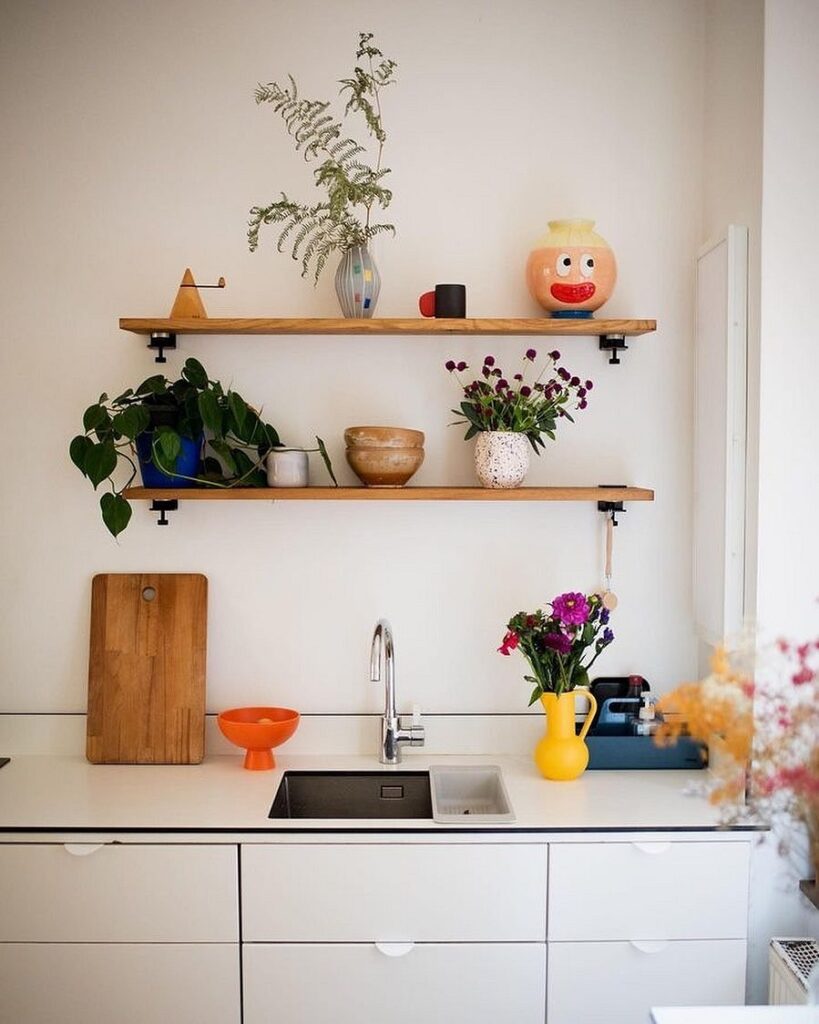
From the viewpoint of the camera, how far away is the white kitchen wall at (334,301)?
2652 millimetres

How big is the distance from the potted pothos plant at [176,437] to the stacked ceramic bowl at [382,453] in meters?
0.08

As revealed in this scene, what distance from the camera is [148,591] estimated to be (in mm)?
2703

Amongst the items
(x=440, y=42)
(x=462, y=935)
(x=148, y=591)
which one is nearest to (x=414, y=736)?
(x=462, y=935)

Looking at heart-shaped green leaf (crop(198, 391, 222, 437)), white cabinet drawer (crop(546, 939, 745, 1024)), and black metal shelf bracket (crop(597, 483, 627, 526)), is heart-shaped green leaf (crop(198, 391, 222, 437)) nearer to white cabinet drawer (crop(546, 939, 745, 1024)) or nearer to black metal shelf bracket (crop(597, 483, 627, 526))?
black metal shelf bracket (crop(597, 483, 627, 526))

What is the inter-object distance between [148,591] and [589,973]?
1.37m

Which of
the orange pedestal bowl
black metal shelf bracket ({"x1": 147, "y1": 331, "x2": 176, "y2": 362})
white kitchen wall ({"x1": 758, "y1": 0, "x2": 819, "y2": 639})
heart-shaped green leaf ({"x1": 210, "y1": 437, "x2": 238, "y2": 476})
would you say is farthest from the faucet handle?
black metal shelf bracket ({"x1": 147, "y1": 331, "x2": 176, "y2": 362})

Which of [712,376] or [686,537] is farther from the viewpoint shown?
[686,537]

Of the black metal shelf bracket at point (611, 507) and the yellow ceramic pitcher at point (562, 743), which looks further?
the black metal shelf bracket at point (611, 507)

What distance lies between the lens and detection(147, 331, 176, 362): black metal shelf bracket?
104 inches

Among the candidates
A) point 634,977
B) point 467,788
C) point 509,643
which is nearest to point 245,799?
point 467,788

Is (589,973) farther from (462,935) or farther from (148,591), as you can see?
(148,591)

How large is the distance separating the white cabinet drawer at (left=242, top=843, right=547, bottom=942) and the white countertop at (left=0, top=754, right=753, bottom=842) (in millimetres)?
53

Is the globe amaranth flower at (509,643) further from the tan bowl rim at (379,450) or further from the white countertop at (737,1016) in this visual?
the white countertop at (737,1016)

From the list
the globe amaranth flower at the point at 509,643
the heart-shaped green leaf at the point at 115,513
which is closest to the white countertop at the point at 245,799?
the globe amaranth flower at the point at 509,643
